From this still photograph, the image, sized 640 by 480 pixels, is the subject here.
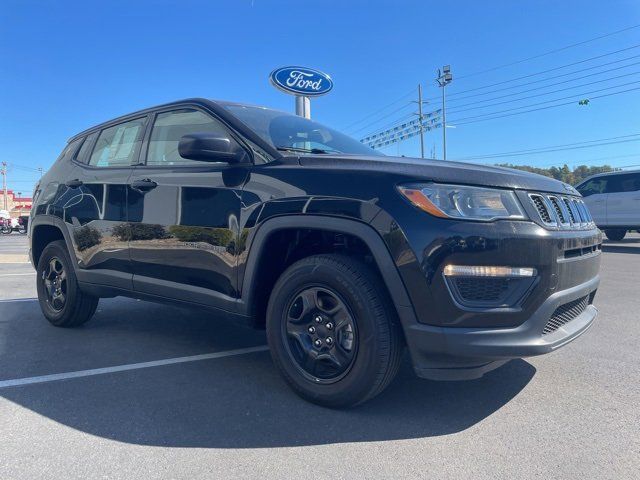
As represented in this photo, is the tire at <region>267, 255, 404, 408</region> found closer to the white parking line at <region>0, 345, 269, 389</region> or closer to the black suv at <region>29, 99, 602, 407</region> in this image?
the black suv at <region>29, 99, 602, 407</region>

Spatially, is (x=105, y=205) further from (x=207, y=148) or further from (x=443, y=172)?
(x=443, y=172)

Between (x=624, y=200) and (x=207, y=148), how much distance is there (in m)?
→ 14.5

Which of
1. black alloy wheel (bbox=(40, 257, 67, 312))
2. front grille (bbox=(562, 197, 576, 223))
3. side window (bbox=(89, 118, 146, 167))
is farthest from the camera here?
black alloy wheel (bbox=(40, 257, 67, 312))

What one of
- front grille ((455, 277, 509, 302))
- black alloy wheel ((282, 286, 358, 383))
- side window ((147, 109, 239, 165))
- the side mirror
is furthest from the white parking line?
front grille ((455, 277, 509, 302))

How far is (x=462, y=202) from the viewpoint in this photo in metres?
2.46

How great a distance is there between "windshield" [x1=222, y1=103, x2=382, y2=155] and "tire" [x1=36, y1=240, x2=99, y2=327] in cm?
223

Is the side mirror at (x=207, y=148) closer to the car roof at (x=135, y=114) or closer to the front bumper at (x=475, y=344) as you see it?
the car roof at (x=135, y=114)

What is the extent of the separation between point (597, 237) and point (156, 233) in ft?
9.67

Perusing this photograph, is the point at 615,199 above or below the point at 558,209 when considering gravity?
above

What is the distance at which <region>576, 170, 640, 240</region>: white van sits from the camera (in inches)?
551

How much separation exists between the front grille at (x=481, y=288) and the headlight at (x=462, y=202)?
11.7 inches

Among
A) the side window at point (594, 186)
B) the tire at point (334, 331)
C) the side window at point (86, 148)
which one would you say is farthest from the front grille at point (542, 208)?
the side window at point (594, 186)

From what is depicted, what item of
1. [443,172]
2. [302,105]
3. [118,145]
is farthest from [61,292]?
[302,105]

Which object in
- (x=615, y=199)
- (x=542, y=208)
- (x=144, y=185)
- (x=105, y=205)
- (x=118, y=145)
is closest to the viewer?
(x=542, y=208)
